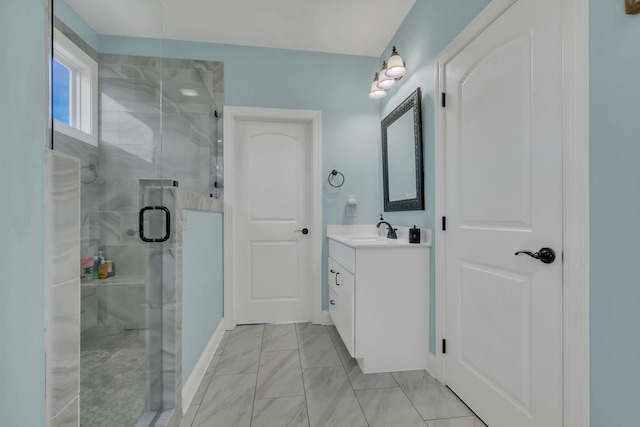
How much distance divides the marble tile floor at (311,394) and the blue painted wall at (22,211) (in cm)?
93

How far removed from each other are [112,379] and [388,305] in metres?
1.46

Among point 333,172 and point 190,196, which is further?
point 333,172

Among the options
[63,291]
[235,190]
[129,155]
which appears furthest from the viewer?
[235,190]

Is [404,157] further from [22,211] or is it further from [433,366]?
[22,211]

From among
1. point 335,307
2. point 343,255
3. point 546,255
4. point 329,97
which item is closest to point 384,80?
point 329,97

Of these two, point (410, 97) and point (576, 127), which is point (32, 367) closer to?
point (576, 127)

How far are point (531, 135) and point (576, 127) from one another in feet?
0.61

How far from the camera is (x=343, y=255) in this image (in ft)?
6.69

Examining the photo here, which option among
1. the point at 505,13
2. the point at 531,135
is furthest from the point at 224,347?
the point at 505,13

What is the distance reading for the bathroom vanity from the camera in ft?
5.79

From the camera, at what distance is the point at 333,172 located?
2.63m

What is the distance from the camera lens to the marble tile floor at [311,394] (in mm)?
1383
